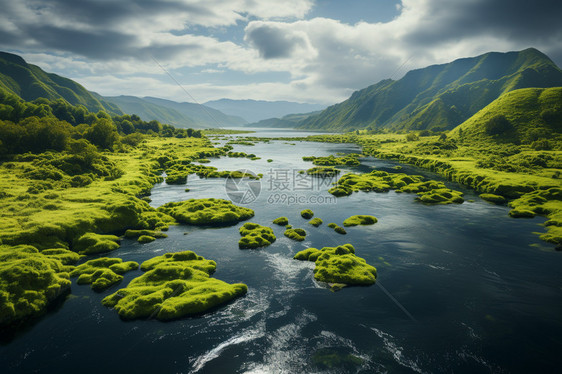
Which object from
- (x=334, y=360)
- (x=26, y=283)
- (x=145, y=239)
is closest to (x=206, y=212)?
(x=145, y=239)

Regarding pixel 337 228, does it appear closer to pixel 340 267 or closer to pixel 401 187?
pixel 340 267

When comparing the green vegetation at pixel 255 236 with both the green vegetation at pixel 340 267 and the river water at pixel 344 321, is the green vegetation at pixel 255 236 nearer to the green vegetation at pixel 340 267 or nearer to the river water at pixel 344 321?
the river water at pixel 344 321

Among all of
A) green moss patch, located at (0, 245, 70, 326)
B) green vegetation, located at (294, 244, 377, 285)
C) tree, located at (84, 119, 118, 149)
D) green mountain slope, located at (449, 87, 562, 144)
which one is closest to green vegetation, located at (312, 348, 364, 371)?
green vegetation, located at (294, 244, 377, 285)

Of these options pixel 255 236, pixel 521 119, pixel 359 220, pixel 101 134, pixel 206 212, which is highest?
pixel 521 119

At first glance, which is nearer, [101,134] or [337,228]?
[337,228]

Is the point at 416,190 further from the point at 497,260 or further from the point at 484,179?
the point at 497,260

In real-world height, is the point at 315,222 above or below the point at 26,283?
below
